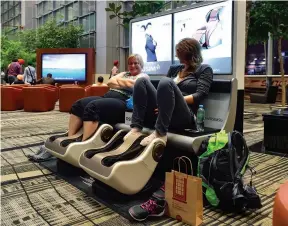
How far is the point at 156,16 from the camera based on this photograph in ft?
11.9

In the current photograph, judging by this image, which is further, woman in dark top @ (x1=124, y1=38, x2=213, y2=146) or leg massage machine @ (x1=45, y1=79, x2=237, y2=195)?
woman in dark top @ (x1=124, y1=38, x2=213, y2=146)

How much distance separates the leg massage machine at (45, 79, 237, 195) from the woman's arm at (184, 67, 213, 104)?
0.62 ft

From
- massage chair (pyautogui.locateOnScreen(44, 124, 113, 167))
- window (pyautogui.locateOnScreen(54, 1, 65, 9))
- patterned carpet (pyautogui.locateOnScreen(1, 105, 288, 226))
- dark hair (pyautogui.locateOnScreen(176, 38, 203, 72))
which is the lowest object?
patterned carpet (pyautogui.locateOnScreen(1, 105, 288, 226))

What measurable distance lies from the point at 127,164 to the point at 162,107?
1.52 feet

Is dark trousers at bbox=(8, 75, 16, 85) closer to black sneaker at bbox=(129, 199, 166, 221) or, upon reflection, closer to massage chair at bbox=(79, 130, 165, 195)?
massage chair at bbox=(79, 130, 165, 195)

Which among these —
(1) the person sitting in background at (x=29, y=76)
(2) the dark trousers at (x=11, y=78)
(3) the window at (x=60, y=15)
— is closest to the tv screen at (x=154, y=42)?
(1) the person sitting in background at (x=29, y=76)

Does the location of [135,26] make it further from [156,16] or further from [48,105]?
[48,105]

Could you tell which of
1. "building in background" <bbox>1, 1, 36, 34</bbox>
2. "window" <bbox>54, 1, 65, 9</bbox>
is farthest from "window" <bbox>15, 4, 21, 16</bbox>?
"window" <bbox>54, 1, 65, 9</bbox>

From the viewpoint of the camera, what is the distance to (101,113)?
290 centimetres

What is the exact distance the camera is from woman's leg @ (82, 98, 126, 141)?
286cm

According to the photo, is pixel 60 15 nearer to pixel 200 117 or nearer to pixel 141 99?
pixel 141 99

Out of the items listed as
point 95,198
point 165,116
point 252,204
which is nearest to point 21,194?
point 95,198

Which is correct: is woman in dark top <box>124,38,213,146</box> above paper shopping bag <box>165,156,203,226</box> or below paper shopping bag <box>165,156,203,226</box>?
above

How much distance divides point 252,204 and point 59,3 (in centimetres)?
2243
